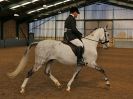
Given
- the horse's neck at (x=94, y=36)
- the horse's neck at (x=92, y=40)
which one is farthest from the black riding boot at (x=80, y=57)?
the horse's neck at (x=94, y=36)

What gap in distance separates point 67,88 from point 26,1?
116 ft

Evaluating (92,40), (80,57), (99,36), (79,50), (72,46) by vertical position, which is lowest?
(80,57)

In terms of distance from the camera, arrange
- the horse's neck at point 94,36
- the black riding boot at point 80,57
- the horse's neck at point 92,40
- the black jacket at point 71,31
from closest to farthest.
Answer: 1. the black riding boot at point 80,57
2. the black jacket at point 71,31
3. the horse's neck at point 92,40
4. the horse's neck at point 94,36

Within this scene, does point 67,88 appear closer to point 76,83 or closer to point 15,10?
point 76,83

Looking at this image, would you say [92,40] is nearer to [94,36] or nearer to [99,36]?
[94,36]

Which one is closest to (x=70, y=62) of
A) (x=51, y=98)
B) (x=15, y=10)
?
(x=51, y=98)

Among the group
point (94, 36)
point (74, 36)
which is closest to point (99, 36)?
point (94, 36)

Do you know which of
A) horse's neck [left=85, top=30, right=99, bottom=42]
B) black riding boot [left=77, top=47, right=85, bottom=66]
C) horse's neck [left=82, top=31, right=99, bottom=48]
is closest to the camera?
black riding boot [left=77, top=47, right=85, bottom=66]

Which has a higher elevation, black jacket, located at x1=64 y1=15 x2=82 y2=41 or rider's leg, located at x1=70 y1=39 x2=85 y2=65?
black jacket, located at x1=64 y1=15 x2=82 y2=41

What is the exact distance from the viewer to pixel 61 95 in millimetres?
8797

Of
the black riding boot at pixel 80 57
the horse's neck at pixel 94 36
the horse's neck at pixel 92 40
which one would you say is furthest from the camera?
the horse's neck at pixel 94 36

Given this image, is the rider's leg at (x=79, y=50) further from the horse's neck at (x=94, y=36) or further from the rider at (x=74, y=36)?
the horse's neck at (x=94, y=36)

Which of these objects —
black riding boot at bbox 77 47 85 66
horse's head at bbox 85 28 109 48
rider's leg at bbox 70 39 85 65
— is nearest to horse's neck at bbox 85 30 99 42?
horse's head at bbox 85 28 109 48

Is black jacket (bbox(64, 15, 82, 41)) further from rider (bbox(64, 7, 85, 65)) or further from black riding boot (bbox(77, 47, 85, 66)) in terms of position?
black riding boot (bbox(77, 47, 85, 66))
